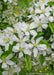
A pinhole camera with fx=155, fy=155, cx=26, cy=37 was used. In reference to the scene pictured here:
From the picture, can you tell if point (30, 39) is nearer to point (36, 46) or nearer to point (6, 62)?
point (36, 46)

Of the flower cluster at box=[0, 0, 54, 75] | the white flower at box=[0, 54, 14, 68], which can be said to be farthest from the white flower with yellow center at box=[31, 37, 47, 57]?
the white flower at box=[0, 54, 14, 68]

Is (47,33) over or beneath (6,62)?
over

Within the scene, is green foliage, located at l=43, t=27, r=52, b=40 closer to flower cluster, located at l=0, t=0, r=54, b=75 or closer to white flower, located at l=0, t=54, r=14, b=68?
flower cluster, located at l=0, t=0, r=54, b=75

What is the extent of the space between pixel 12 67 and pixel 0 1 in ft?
3.87

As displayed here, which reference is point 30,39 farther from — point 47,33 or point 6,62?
point 6,62

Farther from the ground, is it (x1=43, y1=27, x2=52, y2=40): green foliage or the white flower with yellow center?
(x1=43, y1=27, x2=52, y2=40): green foliage

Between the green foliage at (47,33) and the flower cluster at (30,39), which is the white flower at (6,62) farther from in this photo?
the green foliage at (47,33)

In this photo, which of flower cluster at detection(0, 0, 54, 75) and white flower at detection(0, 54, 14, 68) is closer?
flower cluster at detection(0, 0, 54, 75)

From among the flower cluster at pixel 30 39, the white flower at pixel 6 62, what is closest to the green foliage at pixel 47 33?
the flower cluster at pixel 30 39

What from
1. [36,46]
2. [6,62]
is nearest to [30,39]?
[36,46]

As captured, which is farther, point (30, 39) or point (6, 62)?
point (6, 62)

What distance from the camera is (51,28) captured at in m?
0.97

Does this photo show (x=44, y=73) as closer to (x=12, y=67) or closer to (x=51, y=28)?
(x=12, y=67)

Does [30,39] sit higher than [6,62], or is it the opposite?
[30,39]
